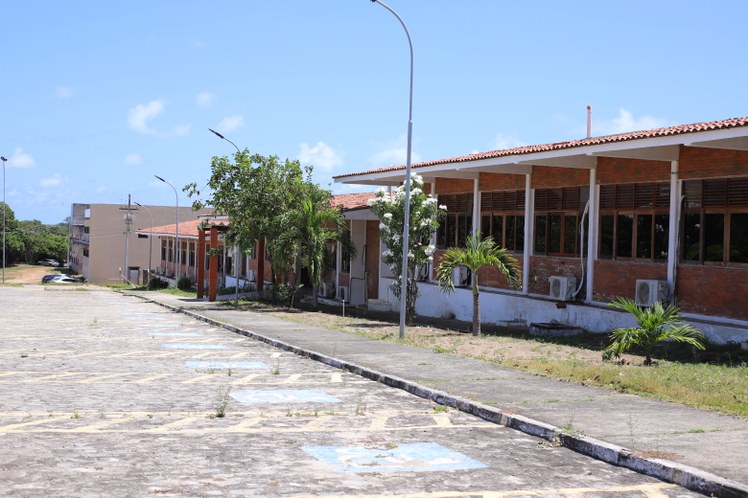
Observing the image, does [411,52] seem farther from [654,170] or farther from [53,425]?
[53,425]

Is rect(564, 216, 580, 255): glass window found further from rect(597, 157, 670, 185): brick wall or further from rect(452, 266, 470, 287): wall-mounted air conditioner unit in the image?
rect(452, 266, 470, 287): wall-mounted air conditioner unit

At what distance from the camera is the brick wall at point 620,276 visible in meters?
20.2

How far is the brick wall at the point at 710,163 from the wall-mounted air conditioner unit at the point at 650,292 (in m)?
2.29

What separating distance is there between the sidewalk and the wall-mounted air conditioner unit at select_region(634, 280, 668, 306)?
18.5 feet

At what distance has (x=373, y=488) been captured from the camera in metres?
6.80

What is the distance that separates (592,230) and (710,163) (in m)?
4.20

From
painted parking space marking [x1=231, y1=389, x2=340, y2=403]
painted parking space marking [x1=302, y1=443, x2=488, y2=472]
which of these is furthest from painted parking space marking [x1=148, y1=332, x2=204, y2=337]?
painted parking space marking [x1=302, y1=443, x2=488, y2=472]

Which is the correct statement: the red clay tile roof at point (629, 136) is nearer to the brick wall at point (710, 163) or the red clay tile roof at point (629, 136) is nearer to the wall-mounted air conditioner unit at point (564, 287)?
the brick wall at point (710, 163)

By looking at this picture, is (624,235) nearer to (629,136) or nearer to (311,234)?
(629,136)

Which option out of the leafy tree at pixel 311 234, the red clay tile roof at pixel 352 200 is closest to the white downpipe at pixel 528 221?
the leafy tree at pixel 311 234

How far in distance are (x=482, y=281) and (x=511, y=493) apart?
20.4 metres

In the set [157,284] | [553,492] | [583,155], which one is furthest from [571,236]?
[157,284]

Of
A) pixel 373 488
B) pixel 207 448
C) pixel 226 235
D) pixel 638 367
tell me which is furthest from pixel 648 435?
pixel 226 235

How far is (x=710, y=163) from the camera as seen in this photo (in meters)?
18.3
